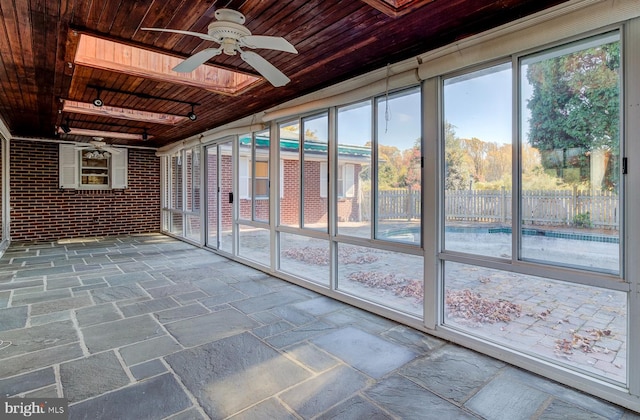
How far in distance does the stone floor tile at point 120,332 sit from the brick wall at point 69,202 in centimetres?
653

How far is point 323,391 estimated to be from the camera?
215 centimetres

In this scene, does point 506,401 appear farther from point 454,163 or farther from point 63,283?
point 63,283

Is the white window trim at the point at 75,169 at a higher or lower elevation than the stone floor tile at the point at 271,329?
higher

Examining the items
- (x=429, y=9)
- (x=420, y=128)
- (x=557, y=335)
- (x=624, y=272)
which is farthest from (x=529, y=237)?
(x=429, y=9)

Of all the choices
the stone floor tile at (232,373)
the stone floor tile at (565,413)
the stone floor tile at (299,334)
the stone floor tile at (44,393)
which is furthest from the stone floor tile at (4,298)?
the stone floor tile at (565,413)

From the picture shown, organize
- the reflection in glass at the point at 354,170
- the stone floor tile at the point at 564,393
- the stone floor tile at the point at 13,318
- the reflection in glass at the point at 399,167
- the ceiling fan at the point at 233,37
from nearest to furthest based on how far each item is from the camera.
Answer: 1. the stone floor tile at the point at 564,393
2. the ceiling fan at the point at 233,37
3. the stone floor tile at the point at 13,318
4. the reflection in glass at the point at 399,167
5. the reflection in glass at the point at 354,170

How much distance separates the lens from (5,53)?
3029mm

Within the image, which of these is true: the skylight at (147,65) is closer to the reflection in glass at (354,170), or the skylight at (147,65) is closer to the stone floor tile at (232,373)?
the reflection in glass at (354,170)

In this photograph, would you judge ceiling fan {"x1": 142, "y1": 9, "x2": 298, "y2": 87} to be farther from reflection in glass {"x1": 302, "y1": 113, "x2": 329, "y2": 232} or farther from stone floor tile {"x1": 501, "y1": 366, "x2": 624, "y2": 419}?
stone floor tile {"x1": 501, "y1": 366, "x2": 624, "y2": 419}

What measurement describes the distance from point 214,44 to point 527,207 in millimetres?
2779

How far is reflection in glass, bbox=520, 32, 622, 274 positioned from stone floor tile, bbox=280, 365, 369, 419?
5.01ft

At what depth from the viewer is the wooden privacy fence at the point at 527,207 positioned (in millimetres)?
2182

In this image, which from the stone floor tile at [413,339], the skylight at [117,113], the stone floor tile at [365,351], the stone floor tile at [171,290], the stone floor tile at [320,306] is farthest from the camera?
the skylight at [117,113]

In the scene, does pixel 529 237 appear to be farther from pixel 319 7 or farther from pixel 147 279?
pixel 147 279
